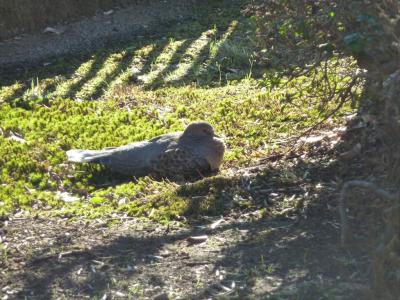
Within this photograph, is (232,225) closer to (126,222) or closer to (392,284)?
(126,222)

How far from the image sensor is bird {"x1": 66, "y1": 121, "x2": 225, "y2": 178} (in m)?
7.05

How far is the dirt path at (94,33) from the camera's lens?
10727 millimetres

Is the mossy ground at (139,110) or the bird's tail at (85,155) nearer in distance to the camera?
the mossy ground at (139,110)

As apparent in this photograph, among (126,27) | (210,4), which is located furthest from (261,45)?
(210,4)

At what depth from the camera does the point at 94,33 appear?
1142 centimetres

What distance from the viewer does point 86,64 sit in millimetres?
10305

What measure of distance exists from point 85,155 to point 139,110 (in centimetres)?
146

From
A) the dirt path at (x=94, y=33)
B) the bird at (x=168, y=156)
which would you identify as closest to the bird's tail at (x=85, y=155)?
the bird at (x=168, y=156)

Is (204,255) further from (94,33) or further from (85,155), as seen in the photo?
(94,33)

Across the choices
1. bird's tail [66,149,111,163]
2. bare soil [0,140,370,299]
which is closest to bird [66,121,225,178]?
bird's tail [66,149,111,163]

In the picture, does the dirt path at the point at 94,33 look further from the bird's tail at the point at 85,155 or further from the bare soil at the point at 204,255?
the bare soil at the point at 204,255

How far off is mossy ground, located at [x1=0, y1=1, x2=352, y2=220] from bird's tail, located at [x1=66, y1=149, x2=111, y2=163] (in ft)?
0.41

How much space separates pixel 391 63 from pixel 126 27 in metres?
7.53

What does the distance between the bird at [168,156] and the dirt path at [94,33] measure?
353 centimetres
